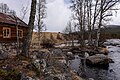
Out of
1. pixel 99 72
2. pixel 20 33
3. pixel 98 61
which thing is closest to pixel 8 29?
pixel 20 33

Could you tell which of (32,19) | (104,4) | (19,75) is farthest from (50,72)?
(104,4)

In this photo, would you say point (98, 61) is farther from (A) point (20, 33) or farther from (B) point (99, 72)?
(A) point (20, 33)

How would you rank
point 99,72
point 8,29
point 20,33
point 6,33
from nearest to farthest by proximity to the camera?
point 99,72, point 6,33, point 8,29, point 20,33

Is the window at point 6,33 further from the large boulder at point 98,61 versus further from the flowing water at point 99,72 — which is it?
the large boulder at point 98,61

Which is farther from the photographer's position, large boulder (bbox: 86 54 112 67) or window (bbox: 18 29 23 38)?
window (bbox: 18 29 23 38)

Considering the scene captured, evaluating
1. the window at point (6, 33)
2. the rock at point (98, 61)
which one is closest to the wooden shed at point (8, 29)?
the window at point (6, 33)

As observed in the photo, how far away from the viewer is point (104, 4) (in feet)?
120

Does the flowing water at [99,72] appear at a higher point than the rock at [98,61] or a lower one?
lower

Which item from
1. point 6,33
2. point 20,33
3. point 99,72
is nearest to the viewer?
point 99,72

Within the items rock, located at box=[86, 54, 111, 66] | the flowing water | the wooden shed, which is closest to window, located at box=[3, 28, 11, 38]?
the wooden shed

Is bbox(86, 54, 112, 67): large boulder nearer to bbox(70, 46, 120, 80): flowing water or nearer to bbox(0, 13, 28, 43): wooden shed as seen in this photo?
bbox(70, 46, 120, 80): flowing water

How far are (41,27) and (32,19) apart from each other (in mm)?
34847

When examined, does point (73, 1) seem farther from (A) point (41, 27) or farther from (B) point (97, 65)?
(B) point (97, 65)

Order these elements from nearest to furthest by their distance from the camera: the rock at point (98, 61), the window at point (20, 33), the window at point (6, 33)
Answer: the rock at point (98, 61) → the window at point (6, 33) → the window at point (20, 33)
